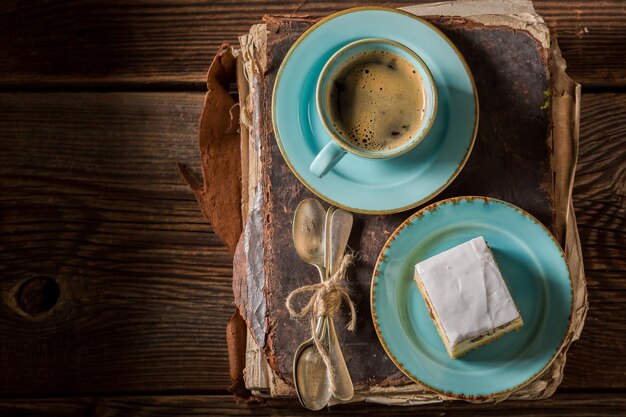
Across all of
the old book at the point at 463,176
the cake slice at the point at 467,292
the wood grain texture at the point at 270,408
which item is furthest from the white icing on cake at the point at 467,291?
the wood grain texture at the point at 270,408

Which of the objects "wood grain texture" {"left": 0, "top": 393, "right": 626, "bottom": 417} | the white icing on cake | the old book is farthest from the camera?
"wood grain texture" {"left": 0, "top": 393, "right": 626, "bottom": 417}

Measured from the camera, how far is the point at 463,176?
3.22 feet

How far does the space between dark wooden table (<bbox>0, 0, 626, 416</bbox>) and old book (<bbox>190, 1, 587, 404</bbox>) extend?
33cm

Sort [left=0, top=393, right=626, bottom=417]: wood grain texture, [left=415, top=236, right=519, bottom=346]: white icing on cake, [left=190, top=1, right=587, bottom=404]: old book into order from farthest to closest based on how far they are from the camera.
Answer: [left=0, top=393, right=626, bottom=417]: wood grain texture → [left=190, top=1, right=587, bottom=404]: old book → [left=415, top=236, right=519, bottom=346]: white icing on cake

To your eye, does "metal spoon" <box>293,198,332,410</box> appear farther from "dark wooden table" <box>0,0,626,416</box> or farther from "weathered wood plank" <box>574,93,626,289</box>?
"weathered wood plank" <box>574,93,626,289</box>

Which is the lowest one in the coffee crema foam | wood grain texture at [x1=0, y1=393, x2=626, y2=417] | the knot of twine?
wood grain texture at [x1=0, y1=393, x2=626, y2=417]

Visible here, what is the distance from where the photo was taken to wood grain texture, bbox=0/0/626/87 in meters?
1.29

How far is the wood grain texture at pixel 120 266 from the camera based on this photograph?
1.32 m

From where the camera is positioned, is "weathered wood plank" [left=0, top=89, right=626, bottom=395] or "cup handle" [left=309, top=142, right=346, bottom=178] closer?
"cup handle" [left=309, top=142, right=346, bottom=178]

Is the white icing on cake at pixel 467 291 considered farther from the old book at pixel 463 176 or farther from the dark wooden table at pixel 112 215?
the dark wooden table at pixel 112 215

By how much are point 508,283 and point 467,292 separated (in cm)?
8

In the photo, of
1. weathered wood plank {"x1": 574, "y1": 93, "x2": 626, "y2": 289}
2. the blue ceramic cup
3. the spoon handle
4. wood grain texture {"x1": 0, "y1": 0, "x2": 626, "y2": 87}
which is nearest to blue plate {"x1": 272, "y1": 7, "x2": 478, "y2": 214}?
the blue ceramic cup

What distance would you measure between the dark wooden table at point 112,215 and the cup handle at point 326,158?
474 mm

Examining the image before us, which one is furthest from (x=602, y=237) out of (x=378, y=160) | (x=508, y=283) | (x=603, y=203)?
(x=378, y=160)
